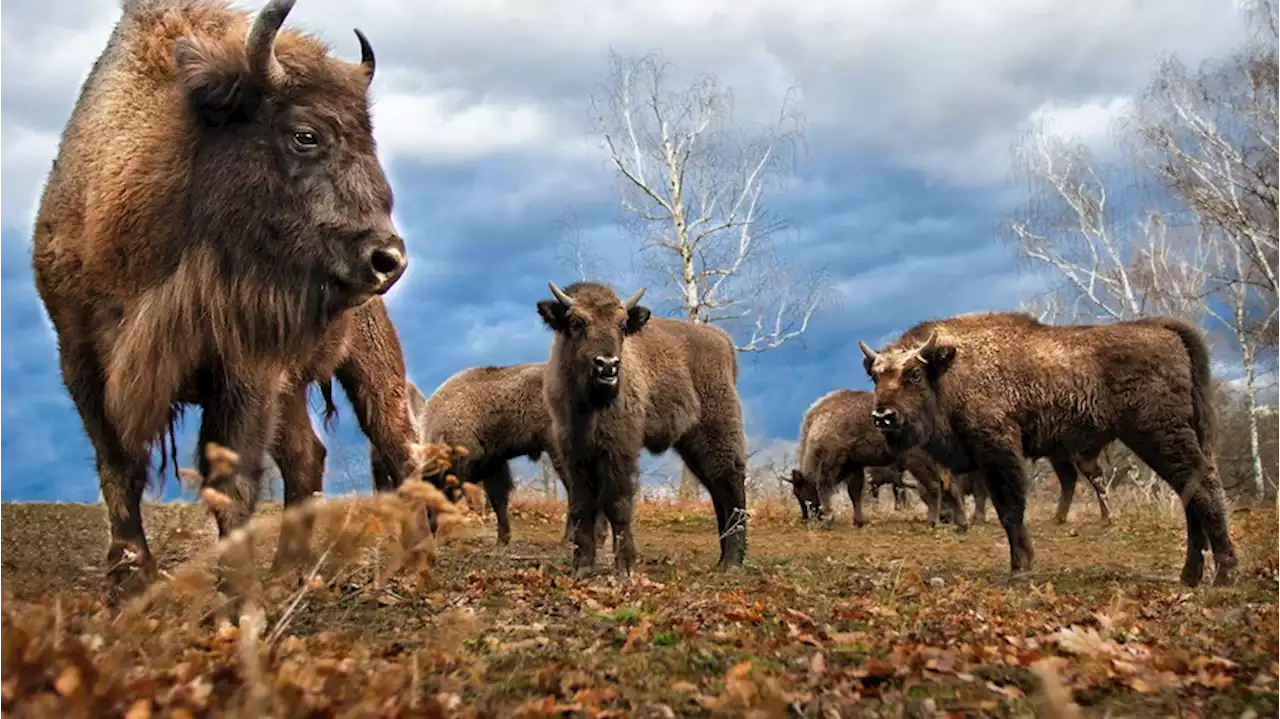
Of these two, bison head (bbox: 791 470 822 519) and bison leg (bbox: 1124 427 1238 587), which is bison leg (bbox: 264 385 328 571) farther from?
bison head (bbox: 791 470 822 519)

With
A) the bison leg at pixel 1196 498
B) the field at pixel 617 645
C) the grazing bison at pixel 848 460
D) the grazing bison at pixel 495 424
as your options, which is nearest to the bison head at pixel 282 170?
the field at pixel 617 645

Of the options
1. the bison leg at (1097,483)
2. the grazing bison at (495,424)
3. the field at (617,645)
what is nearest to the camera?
the field at (617,645)

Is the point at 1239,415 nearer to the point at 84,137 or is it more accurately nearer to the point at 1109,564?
the point at 1109,564

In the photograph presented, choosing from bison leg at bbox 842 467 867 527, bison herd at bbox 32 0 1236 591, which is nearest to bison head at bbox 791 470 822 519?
bison leg at bbox 842 467 867 527

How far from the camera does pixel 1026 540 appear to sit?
1142 centimetres

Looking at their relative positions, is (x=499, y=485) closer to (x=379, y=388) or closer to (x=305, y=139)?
(x=379, y=388)

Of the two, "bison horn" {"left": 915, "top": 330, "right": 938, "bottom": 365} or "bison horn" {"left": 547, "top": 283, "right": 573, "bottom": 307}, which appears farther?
"bison horn" {"left": 915, "top": 330, "right": 938, "bottom": 365}

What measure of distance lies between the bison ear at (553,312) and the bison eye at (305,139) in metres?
4.69

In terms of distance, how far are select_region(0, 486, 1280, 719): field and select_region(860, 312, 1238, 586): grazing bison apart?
1110 mm

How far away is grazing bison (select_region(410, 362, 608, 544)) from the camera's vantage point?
17.2 m

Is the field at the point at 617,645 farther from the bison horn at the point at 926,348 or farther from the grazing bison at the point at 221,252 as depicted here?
the bison horn at the point at 926,348

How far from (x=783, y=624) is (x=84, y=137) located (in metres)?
4.92

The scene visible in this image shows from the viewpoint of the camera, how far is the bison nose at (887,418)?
12055mm

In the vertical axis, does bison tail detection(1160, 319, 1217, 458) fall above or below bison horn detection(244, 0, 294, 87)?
below
